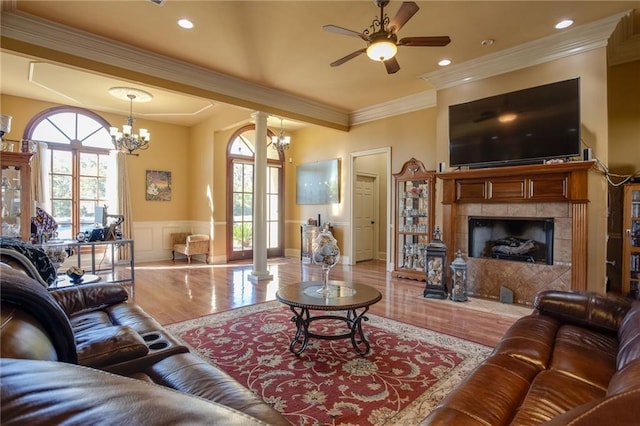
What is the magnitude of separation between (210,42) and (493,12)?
309 centimetres

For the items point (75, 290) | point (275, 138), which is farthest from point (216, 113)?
point (75, 290)

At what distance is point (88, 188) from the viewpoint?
6.87 metres

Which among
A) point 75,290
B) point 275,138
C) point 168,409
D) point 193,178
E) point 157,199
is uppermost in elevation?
Answer: point 275,138

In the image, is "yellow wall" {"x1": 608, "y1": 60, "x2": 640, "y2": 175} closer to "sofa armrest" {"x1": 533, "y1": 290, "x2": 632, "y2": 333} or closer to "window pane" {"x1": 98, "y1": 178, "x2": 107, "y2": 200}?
"sofa armrest" {"x1": 533, "y1": 290, "x2": 632, "y2": 333}

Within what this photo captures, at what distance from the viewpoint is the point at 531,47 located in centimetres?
409

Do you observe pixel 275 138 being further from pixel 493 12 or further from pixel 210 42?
pixel 493 12

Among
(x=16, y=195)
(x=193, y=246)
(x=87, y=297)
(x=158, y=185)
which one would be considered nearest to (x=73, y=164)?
(x=158, y=185)

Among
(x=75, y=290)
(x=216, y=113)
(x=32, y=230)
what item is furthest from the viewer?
(x=216, y=113)

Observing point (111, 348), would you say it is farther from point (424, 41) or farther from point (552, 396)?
point (424, 41)

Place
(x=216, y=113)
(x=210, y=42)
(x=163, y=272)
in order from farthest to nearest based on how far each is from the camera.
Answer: (x=216, y=113), (x=163, y=272), (x=210, y=42)

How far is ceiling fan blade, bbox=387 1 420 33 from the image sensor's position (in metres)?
2.54

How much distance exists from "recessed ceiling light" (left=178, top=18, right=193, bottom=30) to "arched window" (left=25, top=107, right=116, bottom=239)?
4.24 meters

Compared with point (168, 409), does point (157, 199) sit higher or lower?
higher

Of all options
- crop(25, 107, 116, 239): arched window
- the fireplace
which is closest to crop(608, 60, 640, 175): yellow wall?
the fireplace
